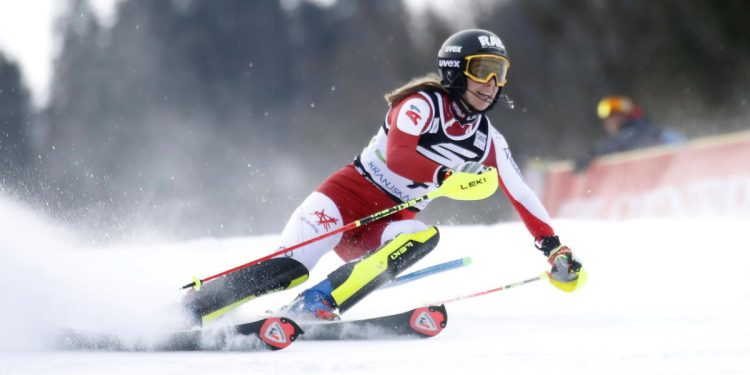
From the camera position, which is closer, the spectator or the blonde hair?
the blonde hair

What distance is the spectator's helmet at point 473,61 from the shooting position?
476 cm

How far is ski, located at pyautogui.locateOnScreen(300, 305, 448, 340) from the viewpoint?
4.54 metres

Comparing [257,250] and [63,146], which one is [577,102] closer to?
[257,250]

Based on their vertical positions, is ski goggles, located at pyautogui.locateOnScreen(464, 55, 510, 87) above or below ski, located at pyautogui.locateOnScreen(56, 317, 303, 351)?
above

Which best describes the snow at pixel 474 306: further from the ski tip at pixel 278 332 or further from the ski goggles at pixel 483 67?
the ski goggles at pixel 483 67

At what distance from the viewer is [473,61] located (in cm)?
477

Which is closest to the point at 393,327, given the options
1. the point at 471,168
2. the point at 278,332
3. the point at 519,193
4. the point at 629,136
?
the point at 278,332

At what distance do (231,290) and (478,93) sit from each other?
1631mm

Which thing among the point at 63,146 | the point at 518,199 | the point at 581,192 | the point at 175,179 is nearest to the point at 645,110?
the point at 581,192

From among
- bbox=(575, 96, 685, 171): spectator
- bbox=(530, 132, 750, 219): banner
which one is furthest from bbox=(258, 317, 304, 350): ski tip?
bbox=(575, 96, 685, 171): spectator

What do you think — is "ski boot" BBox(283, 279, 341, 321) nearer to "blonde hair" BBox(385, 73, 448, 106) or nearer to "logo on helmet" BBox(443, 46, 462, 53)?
"blonde hair" BBox(385, 73, 448, 106)

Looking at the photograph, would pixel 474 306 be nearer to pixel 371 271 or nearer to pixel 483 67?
pixel 371 271

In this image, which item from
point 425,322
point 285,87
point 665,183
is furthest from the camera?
point 285,87

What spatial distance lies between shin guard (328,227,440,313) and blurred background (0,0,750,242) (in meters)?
4.18
